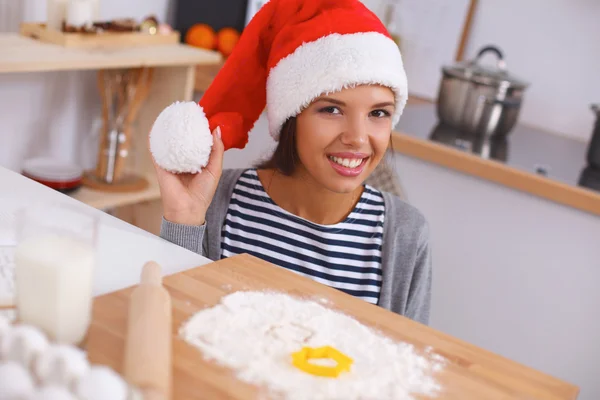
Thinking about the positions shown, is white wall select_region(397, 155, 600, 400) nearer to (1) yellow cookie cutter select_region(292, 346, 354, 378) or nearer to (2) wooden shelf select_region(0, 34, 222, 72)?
(2) wooden shelf select_region(0, 34, 222, 72)

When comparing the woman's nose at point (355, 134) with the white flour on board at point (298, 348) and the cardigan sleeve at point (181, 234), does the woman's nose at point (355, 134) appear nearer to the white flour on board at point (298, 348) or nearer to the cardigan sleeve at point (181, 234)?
the cardigan sleeve at point (181, 234)

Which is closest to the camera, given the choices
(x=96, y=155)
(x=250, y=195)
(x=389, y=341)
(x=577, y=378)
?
(x=389, y=341)

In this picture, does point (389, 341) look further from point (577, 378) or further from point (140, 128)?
point (140, 128)

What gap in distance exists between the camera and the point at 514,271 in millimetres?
2029

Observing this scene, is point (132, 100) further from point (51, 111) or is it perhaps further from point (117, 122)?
point (51, 111)

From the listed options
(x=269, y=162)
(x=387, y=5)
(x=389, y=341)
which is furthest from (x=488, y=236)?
(x=389, y=341)

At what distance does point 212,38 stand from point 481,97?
102 centimetres

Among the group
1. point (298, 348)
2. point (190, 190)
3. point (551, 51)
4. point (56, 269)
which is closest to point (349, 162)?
point (190, 190)

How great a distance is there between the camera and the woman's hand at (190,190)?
45.4 inches

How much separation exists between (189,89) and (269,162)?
3.37 feet

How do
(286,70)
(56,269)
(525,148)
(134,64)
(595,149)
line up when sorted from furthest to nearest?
(525,148), (595,149), (134,64), (286,70), (56,269)

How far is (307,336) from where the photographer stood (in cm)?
75

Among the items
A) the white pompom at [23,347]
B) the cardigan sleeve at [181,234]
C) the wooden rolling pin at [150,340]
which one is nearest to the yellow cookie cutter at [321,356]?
the wooden rolling pin at [150,340]

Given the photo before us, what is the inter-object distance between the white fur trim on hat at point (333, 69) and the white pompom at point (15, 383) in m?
0.73
